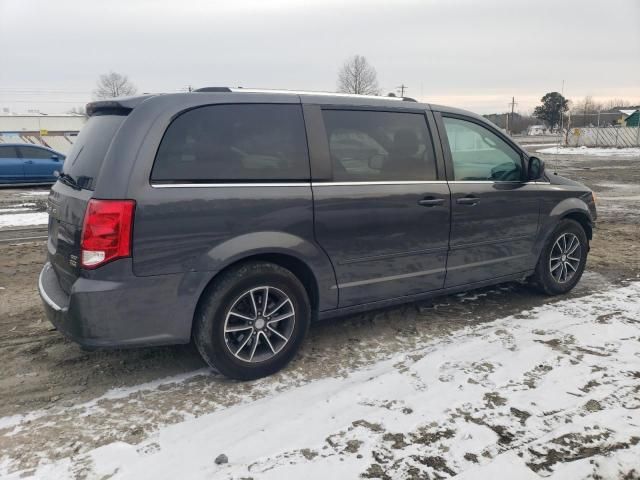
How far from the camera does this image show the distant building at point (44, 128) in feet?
112

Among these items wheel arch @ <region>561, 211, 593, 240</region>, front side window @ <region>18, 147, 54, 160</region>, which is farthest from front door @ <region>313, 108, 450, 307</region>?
front side window @ <region>18, 147, 54, 160</region>

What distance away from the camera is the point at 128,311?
3002mm

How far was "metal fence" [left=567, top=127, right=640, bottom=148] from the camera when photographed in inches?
1511

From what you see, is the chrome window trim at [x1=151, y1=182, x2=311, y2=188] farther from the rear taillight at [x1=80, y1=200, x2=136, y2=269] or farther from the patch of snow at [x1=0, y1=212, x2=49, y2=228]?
the patch of snow at [x1=0, y1=212, x2=49, y2=228]

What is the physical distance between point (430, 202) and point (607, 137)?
43235 millimetres

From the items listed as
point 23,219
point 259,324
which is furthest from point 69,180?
point 23,219

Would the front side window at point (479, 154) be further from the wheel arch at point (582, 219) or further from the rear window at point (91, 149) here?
the rear window at point (91, 149)

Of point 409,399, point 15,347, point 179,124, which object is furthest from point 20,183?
point 409,399

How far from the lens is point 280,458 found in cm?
264

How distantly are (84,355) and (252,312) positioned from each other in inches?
55.9

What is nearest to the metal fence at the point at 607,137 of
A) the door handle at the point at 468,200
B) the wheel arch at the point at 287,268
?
the door handle at the point at 468,200

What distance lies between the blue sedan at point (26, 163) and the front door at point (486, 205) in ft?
46.4

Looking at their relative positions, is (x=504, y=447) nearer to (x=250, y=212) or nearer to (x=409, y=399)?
(x=409, y=399)

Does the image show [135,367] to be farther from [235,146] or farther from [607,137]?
[607,137]
